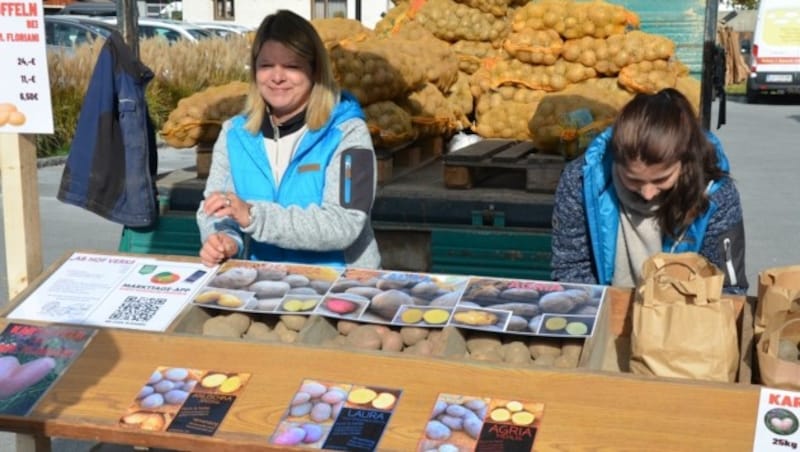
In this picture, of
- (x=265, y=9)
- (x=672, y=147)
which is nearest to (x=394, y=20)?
(x=672, y=147)

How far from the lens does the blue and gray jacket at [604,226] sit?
9.98 ft

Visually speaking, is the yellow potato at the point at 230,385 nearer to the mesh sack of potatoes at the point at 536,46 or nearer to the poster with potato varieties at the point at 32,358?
the poster with potato varieties at the point at 32,358

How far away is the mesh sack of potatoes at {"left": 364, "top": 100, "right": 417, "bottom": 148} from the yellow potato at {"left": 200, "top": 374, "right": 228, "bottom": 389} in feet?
8.93

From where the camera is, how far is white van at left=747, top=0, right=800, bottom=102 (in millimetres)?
22031

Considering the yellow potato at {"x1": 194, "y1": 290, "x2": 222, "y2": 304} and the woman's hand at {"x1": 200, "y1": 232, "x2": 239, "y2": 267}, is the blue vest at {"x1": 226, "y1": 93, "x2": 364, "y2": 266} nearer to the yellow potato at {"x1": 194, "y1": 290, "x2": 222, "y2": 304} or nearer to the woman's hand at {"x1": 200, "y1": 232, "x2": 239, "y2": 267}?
the woman's hand at {"x1": 200, "y1": 232, "x2": 239, "y2": 267}

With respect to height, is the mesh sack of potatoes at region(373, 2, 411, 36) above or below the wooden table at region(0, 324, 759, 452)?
above

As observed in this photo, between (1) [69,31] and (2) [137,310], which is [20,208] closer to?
(2) [137,310]

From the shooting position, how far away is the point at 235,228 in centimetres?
339

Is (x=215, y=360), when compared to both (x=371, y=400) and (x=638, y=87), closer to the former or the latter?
(x=371, y=400)

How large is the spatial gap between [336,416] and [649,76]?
11.8 feet

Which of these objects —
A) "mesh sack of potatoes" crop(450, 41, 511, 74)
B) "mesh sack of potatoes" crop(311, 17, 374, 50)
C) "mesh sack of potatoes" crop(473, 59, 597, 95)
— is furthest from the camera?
"mesh sack of potatoes" crop(450, 41, 511, 74)

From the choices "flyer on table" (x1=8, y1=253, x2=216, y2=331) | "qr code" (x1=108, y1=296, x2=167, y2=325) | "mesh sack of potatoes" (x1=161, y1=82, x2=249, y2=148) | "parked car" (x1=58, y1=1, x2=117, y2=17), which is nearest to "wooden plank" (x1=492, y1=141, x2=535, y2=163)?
"mesh sack of potatoes" (x1=161, y1=82, x2=249, y2=148)

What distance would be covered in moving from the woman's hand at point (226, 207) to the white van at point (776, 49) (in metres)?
21.1

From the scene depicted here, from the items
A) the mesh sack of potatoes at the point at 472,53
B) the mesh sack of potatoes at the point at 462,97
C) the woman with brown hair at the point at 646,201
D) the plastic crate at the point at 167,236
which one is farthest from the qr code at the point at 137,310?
the mesh sack of potatoes at the point at 472,53
